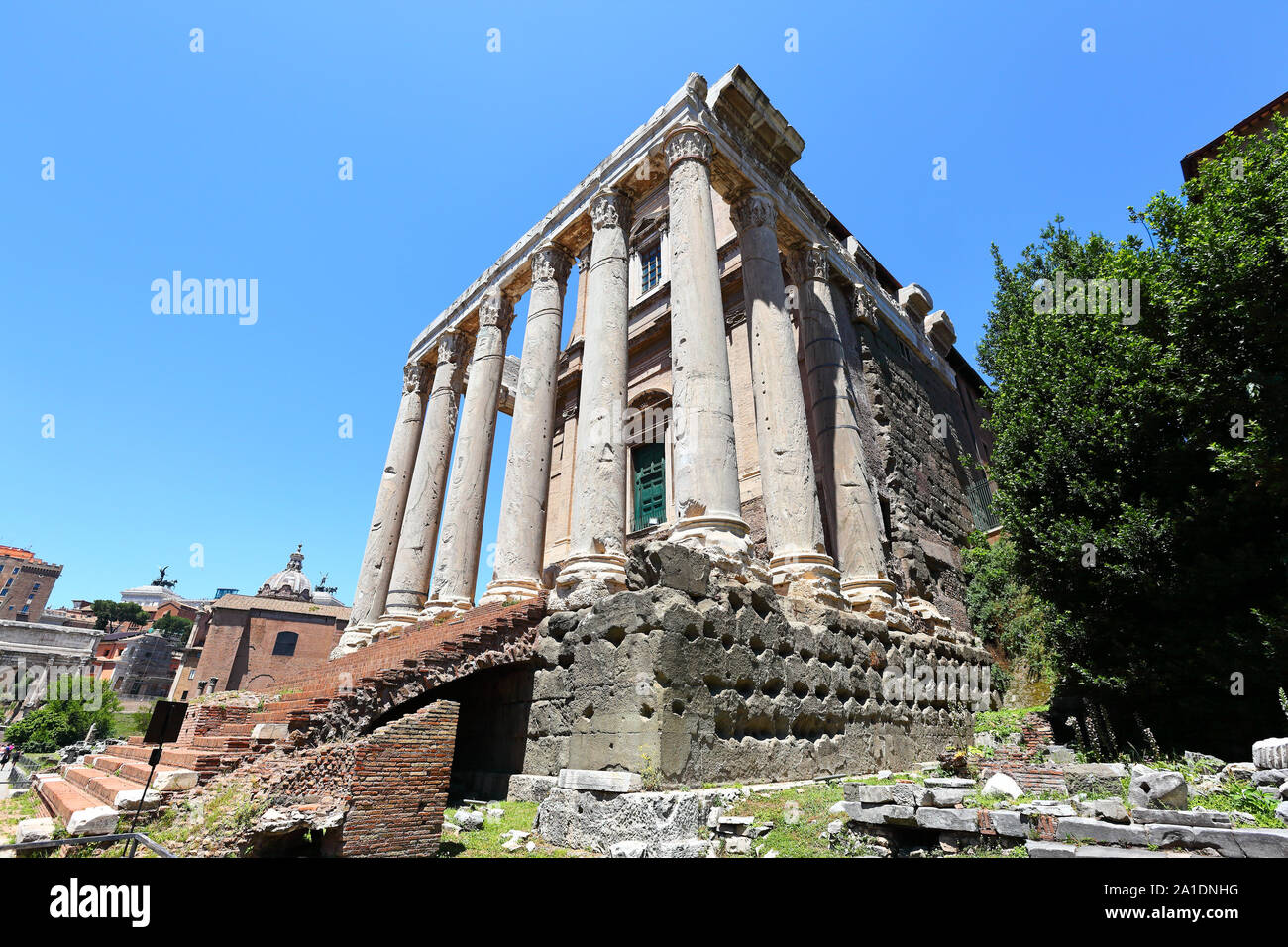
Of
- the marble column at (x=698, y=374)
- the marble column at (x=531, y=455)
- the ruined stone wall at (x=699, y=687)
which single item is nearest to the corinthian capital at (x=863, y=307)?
the marble column at (x=698, y=374)

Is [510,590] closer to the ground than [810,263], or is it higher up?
closer to the ground

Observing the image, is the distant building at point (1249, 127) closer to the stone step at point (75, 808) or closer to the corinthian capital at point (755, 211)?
the corinthian capital at point (755, 211)

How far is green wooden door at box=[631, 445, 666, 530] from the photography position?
17109mm

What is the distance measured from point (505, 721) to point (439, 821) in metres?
2.82

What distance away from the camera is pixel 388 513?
17.3 m

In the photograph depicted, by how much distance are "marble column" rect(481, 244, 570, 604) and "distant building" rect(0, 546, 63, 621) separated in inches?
3932

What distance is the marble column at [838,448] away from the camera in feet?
38.8

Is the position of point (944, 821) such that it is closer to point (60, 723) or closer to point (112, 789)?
point (112, 789)

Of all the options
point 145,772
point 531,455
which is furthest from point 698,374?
point 145,772

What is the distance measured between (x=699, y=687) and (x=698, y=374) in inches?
196

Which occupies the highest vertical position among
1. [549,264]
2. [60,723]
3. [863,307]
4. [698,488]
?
[863,307]

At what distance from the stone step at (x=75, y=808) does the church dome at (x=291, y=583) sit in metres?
47.4
